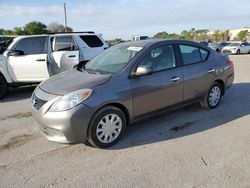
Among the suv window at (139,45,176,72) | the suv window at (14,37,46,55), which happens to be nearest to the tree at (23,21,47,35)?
the suv window at (14,37,46,55)

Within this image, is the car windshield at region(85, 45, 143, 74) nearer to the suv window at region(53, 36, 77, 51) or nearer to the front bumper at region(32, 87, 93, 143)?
the front bumper at region(32, 87, 93, 143)

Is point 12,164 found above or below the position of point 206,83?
below

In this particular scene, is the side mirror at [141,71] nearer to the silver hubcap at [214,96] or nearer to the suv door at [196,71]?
the suv door at [196,71]

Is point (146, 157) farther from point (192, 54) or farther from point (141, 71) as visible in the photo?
point (192, 54)

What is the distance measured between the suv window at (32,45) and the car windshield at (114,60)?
2.87 metres

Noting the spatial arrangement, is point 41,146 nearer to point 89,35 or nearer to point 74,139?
point 74,139

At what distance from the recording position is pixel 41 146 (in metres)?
3.97

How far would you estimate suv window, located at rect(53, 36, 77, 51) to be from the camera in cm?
739

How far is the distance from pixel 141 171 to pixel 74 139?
1.03 metres

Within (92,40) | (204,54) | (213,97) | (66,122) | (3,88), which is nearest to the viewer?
(66,122)

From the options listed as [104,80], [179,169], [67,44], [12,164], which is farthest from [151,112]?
[67,44]

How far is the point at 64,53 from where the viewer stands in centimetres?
723

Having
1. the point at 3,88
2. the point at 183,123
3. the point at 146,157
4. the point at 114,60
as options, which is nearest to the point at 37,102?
the point at 114,60

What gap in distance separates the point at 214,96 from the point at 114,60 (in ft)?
7.82
